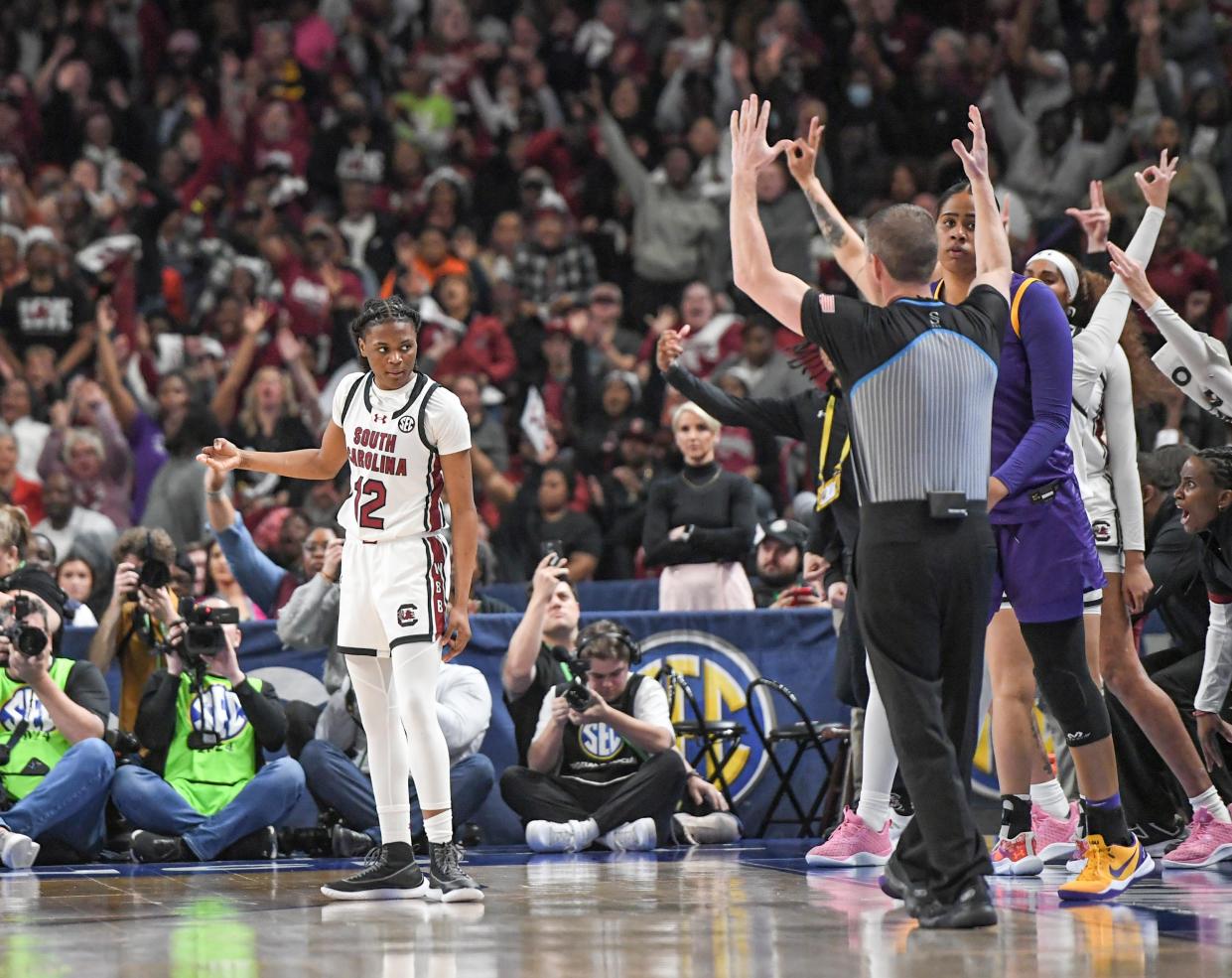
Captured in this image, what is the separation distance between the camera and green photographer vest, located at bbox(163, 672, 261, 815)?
8.89 metres

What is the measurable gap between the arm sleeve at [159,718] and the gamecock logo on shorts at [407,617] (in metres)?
2.75

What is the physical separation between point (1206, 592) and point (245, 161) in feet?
38.1

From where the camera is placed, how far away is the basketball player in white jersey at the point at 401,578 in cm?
659

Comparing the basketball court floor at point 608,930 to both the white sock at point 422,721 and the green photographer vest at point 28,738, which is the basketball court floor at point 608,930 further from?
the green photographer vest at point 28,738

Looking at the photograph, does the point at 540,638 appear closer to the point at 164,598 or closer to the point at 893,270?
the point at 164,598

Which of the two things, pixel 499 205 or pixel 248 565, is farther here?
pixel 499 205

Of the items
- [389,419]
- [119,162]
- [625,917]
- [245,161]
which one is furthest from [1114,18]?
[625,917]

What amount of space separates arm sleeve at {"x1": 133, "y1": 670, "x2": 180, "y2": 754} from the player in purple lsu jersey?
168 inches

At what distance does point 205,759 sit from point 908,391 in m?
4.81

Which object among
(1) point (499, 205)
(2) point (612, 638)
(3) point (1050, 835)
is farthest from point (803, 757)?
(1) point (499, 205)

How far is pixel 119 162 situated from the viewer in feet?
56.1

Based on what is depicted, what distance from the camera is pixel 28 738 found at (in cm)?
878

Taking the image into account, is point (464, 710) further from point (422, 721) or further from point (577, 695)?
point (422, 721)

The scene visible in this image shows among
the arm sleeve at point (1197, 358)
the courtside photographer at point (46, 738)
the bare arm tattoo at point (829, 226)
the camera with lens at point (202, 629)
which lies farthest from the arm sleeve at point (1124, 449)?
the courtside photographer at point (46, 738)
